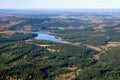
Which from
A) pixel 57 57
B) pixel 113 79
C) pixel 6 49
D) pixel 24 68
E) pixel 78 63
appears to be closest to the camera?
pixel 113 79

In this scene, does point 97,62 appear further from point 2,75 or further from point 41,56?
point 2,75

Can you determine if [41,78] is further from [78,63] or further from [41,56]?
[41,56]

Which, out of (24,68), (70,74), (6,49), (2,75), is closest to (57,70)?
(70,74)

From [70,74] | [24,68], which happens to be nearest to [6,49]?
[24,68]

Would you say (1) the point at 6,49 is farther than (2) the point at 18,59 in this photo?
Yes

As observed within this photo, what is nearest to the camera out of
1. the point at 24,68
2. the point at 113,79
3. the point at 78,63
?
the point at 113,79

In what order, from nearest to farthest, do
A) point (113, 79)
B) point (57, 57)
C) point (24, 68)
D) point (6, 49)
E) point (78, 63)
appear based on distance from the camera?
point (113, 79), point (24, 68), point (78, 63), point (57, 57), point (6, 49)

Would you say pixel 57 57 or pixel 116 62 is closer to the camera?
pixel 116 62

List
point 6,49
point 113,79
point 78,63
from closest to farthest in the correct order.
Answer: point 113,79
point 78,63
point 6,49
